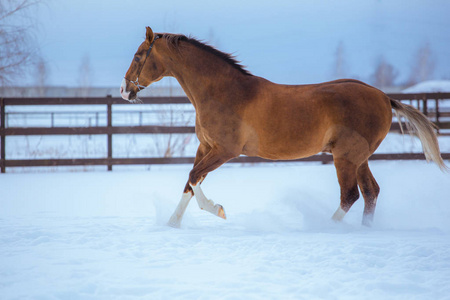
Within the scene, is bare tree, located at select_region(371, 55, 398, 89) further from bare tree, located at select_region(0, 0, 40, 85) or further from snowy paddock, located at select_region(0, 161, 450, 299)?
snowy paddock, located at select_region(0, 161, 450, 299)

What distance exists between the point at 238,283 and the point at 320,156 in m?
6.84

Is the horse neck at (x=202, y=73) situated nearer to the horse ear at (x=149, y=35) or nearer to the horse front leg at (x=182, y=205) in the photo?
the horse ear at (x=149, y=35)

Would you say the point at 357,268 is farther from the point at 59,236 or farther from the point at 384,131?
the point at 59,236

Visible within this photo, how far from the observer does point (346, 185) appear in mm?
3479

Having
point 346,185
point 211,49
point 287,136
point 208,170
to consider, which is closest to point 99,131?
point 211,49

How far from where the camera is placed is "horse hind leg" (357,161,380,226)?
11.5ft

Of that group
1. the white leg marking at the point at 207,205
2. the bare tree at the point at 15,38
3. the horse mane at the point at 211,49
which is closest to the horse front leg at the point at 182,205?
the white leg marking at the point at 207,205

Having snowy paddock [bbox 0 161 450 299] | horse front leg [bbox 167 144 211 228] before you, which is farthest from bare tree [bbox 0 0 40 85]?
horse front leg [bbox 167 144 211 228]

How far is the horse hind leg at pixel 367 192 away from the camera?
351 centimetres

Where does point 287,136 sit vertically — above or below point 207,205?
above

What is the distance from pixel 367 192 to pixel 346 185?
26cm

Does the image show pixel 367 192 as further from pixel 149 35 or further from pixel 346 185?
pixel 149 35

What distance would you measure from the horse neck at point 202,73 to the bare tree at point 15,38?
5.43 meters

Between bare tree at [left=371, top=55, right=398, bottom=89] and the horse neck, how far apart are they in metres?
42.3
